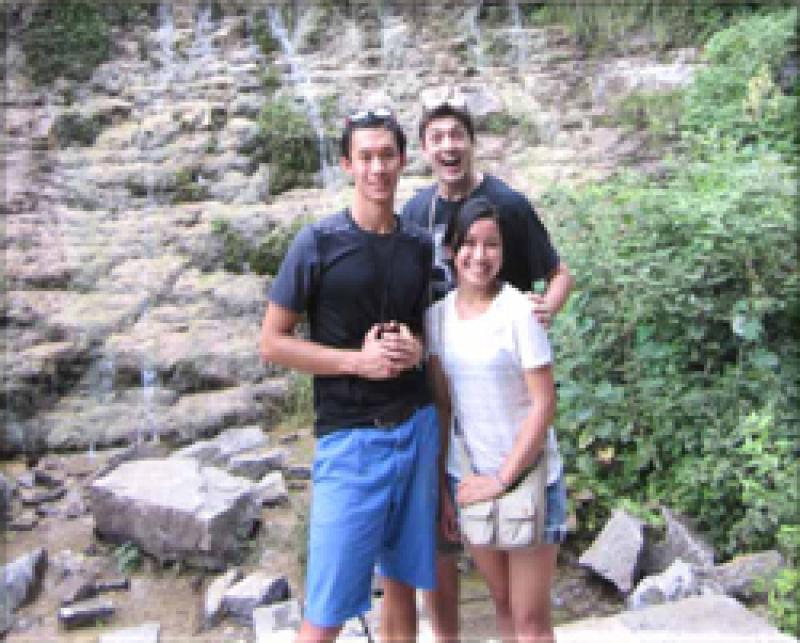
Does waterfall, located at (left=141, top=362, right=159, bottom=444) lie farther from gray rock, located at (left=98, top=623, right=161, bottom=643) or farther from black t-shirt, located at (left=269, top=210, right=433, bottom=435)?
black t-shirt, located at (left=269, top=210, right=433, bottom=435)

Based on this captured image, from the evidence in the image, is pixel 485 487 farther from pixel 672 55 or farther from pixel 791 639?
pixel 672 55

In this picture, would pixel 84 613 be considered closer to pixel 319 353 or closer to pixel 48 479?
pixel 48 479

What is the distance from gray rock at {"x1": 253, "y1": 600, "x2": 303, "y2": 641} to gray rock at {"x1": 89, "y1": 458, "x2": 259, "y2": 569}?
0.79 m

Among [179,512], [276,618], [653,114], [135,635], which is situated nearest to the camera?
[276,618]

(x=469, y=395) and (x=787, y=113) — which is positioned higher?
(x=787, y=113)

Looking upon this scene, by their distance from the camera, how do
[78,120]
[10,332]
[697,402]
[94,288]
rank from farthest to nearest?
[78,120]
[94,288]
[10,332]
[697,402]

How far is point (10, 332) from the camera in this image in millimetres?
6531

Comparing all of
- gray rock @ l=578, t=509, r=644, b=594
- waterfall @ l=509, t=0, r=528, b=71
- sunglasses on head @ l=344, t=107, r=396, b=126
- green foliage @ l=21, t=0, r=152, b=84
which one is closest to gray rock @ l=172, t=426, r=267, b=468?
gray rock @ l=578, t=509, r=644, b=594

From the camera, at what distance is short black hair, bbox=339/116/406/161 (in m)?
2.04

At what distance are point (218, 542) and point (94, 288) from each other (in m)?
3.73

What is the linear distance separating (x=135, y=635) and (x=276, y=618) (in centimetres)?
79

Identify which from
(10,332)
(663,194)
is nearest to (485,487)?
(663,194)

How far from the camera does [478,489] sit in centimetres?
202

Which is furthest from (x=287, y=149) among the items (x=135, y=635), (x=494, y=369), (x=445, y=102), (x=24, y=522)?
(x=494, y=369)
